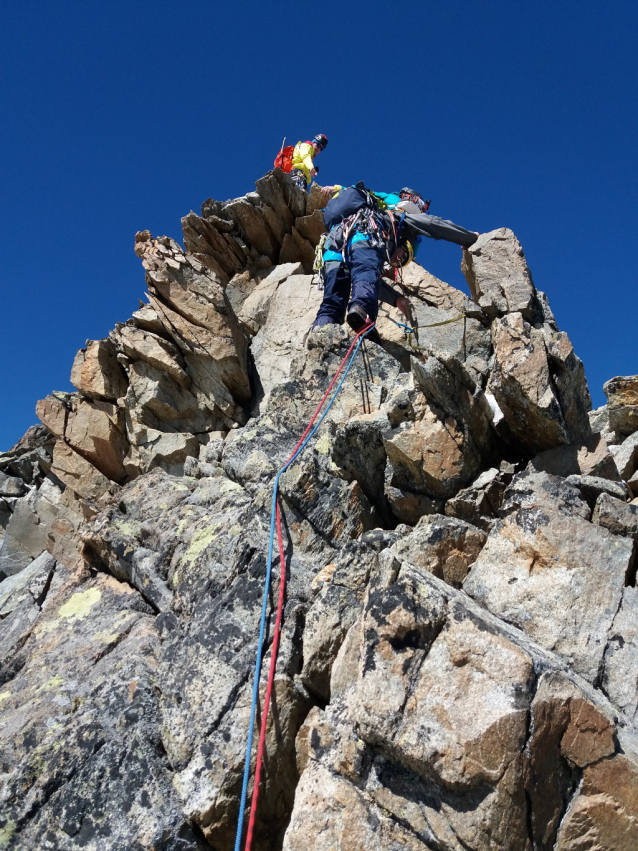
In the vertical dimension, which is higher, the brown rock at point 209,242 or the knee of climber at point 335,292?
the brown rock at point 209,242

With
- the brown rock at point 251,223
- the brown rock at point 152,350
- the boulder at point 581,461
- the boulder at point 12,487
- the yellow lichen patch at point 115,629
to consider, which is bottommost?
the yellow lichen patch at point 115,629

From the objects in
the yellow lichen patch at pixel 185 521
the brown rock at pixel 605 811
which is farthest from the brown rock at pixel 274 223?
the brown rock at pixel 605 811

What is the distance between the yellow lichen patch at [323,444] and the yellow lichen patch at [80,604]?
13.4 feet

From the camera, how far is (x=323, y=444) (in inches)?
380

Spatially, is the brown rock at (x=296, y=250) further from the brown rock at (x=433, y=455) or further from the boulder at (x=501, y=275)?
the brown rock at (x=433, y=455)

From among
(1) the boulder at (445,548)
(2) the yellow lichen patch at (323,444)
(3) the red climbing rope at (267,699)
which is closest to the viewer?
(3) the red climbing rope at (267,699)

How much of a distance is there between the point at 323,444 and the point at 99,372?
9343 millimetres

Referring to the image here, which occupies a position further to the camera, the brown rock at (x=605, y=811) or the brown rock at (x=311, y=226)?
the brown rock at (x=311, y=226)

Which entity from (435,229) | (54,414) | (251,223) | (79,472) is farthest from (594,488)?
(251,223)

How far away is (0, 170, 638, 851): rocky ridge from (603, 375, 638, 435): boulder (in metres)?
0.03

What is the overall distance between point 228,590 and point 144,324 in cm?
1102

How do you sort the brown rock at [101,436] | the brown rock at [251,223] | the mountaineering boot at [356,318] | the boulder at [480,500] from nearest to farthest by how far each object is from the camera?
the boulder at [480,500] → the mountaineering boot at [356,318] → the brown rock at [101,436] → the brown rock at [251,223]

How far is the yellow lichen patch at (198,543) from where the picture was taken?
26.6 ft

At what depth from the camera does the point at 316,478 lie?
877cm
